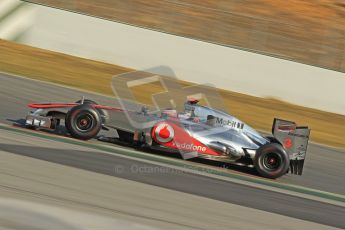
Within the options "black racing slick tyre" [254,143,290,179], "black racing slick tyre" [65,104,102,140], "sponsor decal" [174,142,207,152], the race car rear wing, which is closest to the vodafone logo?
"sponsor decal" [174,142,207,152]

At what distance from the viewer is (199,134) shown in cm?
981

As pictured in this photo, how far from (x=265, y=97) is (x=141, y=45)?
11.3 feet

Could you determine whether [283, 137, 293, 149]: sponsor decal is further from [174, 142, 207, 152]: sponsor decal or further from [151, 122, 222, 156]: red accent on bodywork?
[174, 142, 207, 152]: sponsor decal

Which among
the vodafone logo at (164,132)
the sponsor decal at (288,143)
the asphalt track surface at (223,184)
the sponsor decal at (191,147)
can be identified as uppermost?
the sponsor decal at (288,143)

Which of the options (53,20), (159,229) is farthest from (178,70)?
(159,229)

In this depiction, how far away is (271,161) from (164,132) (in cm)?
165

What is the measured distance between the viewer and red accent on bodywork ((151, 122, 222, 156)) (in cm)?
977

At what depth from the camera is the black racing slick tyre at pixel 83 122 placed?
984 cm

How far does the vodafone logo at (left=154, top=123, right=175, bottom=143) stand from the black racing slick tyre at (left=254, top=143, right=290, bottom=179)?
4.32 ft

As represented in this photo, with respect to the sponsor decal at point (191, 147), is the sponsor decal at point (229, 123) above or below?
above

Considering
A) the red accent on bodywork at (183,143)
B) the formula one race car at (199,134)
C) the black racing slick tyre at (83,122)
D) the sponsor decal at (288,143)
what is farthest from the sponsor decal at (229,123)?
the black racing slick tyre at (83,122)

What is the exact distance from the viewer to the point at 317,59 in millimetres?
17344

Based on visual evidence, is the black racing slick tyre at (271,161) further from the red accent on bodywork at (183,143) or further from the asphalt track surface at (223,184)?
the red accent on bodywork at (183,143)

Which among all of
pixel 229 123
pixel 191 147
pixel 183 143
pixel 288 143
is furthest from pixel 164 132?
pixel 288 143
